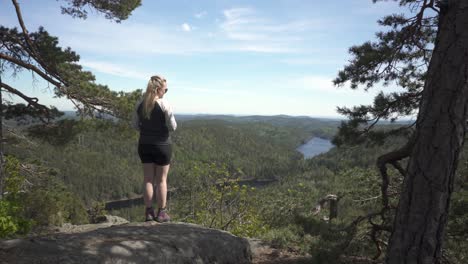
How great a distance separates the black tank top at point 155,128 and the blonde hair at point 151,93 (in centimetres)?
8

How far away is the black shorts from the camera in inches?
159

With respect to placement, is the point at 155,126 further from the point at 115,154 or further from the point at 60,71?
the point at 115,154

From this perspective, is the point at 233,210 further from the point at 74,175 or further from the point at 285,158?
the point at 285,158

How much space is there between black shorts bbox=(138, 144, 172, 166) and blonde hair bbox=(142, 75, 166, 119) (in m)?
0.41

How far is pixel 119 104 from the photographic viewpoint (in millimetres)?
7426

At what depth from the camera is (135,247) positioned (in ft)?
11.0

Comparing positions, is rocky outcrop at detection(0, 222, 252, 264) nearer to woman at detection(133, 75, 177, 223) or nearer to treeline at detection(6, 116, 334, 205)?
woman at detection(133, 75, 177, 223)

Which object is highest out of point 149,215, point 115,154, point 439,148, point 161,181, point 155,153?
point 439,148

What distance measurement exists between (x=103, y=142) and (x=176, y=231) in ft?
455

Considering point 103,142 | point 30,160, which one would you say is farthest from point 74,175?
point 30,160

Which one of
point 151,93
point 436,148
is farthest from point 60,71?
point 436,148

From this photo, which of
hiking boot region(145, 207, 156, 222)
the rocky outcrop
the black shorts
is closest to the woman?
the black shorts

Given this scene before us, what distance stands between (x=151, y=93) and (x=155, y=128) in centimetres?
46

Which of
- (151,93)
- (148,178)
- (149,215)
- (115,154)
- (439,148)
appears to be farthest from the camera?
(115,154)
